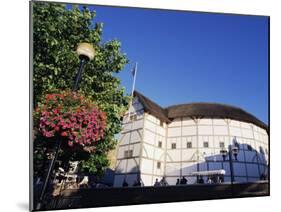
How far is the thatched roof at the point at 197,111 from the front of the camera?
564cm

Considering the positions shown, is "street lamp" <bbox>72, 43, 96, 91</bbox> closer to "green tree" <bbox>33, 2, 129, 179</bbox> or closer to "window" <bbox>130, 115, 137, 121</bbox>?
"green tree" <bbox>33, 2, 129, 179</bbox>

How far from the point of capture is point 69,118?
4883 millimetres

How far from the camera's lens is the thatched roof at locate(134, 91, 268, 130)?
222 inches

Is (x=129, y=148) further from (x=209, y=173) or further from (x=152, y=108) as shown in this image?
(x=209, y=173)

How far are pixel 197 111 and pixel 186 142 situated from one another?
46 cm

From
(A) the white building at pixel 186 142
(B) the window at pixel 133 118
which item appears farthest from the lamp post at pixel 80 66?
(B) the window at pixel 133 118

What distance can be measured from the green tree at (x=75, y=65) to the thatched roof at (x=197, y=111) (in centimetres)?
34

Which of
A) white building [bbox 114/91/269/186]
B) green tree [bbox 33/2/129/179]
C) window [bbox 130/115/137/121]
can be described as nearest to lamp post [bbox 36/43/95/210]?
green tree [bbox 33/2/129/179]

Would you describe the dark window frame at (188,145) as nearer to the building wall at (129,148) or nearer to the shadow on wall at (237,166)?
the shadow on wall at (237,166)

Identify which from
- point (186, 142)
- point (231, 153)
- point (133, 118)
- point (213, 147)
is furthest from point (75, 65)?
point (231, 153)

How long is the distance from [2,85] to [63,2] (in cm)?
120
